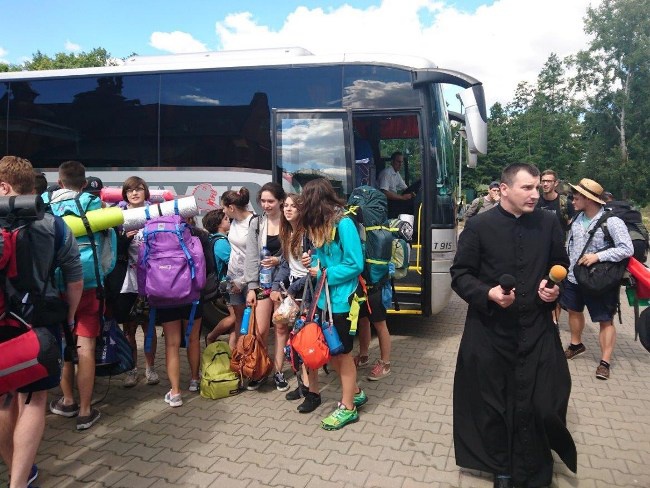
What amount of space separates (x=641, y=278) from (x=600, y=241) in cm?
94

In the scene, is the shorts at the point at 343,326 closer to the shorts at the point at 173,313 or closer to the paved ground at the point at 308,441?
the paved ground at the point at 308,441

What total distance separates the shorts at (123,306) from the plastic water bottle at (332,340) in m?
1.86

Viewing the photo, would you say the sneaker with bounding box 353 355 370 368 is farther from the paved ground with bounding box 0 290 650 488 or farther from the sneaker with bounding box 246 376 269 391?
the sneaker with bounding box 246 376 269 391

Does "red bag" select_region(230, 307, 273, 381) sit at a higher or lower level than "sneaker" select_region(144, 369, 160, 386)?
higher

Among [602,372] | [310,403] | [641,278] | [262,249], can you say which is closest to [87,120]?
[262,249]

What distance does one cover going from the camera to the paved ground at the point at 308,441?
3184 millimetres

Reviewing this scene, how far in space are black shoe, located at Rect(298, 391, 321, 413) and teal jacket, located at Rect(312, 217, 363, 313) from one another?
92 cm

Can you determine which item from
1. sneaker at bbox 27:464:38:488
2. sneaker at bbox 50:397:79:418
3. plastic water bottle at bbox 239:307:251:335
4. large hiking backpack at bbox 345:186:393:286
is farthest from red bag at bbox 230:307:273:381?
sneaker at bbox 27:464:38:488

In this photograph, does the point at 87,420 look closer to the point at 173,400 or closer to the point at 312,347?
the point at 173,400

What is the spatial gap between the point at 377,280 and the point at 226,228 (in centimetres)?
181

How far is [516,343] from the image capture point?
299 centimetres

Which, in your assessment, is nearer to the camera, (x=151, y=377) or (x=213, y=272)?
(x=213, y=272)

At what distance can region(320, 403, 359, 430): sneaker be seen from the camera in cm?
380

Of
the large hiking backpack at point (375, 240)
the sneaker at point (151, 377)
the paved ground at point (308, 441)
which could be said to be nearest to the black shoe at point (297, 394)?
the paved ground at point (308, 441)
